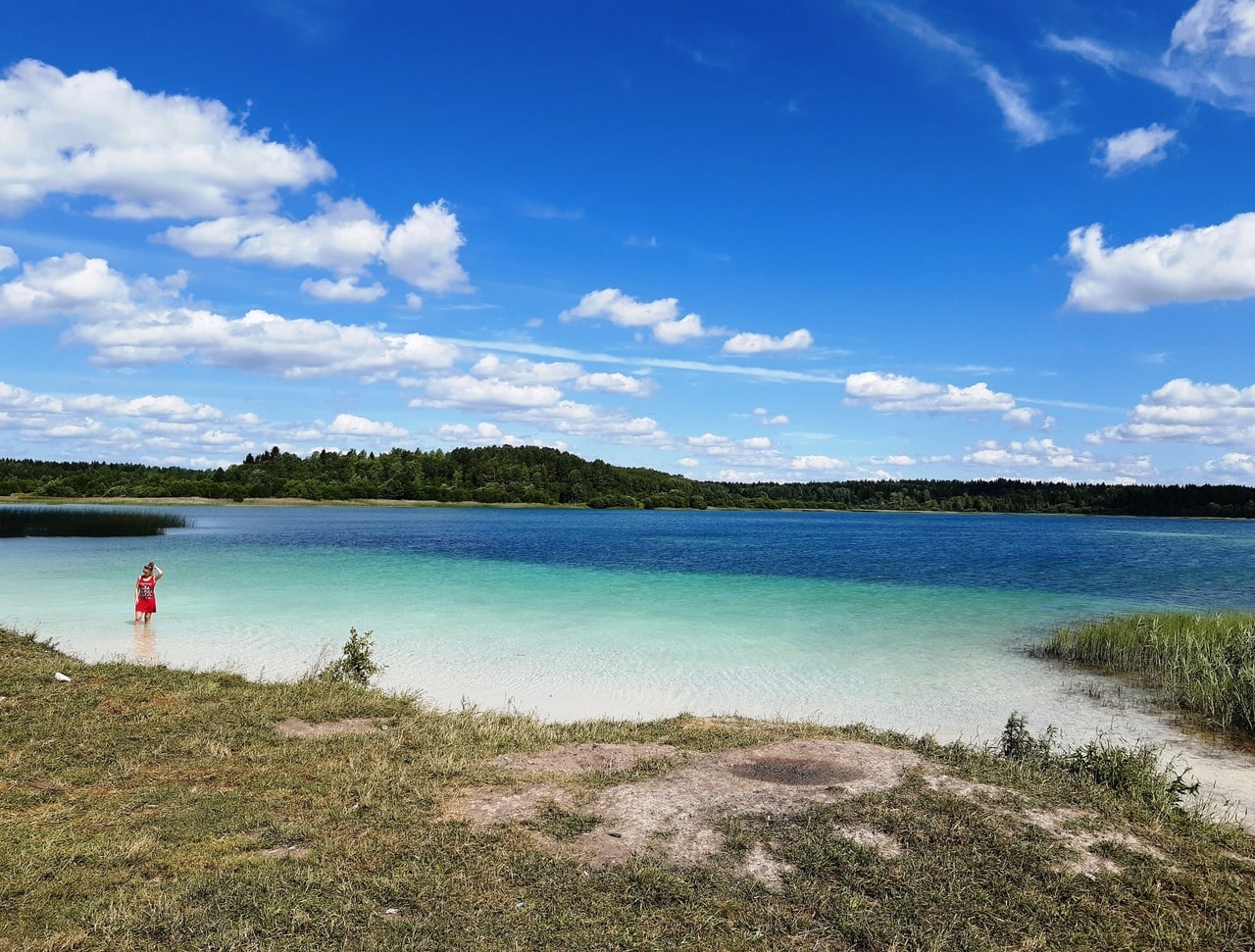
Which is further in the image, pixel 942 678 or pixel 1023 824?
pixel 942 678

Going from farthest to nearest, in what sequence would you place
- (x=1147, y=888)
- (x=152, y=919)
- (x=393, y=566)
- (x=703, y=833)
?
1. (x=393, y=566)
2. (x=703, y=833)
3. (x=1147, y=888)
4. (x=152, y=919)

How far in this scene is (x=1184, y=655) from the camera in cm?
1989

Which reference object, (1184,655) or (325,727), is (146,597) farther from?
(1184,655)

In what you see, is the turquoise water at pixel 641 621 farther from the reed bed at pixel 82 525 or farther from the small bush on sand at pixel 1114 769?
the reed bed at pixel 82 525

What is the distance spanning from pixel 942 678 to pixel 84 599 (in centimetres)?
2972

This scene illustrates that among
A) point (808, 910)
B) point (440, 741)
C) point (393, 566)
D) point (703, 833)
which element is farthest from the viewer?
point (393, 566)

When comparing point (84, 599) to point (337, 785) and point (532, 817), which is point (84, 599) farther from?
point (532, 817)

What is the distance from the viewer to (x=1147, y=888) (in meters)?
6.75

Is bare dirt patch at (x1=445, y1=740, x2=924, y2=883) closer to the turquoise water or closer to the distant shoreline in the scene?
the turquoise water

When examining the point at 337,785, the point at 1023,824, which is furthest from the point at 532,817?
the point at 1023,824

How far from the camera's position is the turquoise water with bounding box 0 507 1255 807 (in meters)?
Answer: 16.7

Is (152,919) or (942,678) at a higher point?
(152,919)

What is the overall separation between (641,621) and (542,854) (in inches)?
775

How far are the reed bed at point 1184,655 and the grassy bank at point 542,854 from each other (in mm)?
7768
